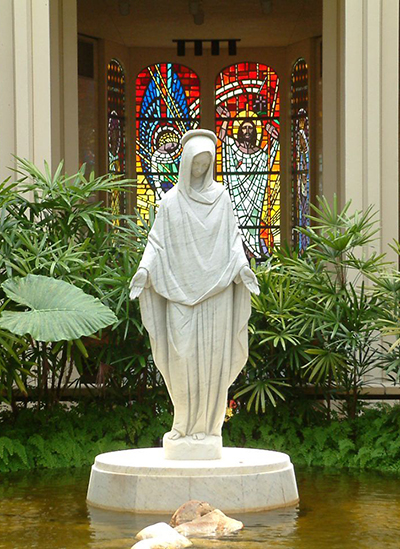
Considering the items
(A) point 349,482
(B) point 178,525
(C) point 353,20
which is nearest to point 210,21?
(C) point 353,20

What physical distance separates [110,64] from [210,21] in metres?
2.00

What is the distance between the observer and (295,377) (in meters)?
13.1

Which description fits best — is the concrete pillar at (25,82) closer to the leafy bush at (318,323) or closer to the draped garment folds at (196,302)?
the leafy bush at (318,323)

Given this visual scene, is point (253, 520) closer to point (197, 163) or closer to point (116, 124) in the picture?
point (197, 163)

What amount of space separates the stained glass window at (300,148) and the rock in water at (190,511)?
14216mm

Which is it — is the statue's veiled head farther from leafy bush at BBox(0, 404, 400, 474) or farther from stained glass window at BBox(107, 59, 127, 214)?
stained glass window at BBox(107, 59, 127, 214)

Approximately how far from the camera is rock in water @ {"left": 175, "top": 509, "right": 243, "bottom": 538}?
27.6 ft

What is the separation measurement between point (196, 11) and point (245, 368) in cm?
979

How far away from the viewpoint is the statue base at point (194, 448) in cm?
977

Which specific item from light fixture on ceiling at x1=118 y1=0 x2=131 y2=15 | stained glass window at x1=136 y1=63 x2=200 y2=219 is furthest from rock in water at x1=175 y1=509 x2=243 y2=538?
stained glass window at x1=136 y1=63 x2=200 y2=219

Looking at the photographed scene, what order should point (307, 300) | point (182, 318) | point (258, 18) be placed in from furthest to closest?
point (258, 18)
point (307, 300)
point (182, 318)

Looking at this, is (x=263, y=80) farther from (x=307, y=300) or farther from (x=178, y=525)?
(x=178, y=525)

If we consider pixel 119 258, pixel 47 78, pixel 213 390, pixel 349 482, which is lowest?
pixel 349 482

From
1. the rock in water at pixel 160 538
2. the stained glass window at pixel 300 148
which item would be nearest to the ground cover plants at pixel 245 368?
the rock in water at pixel 160 538
